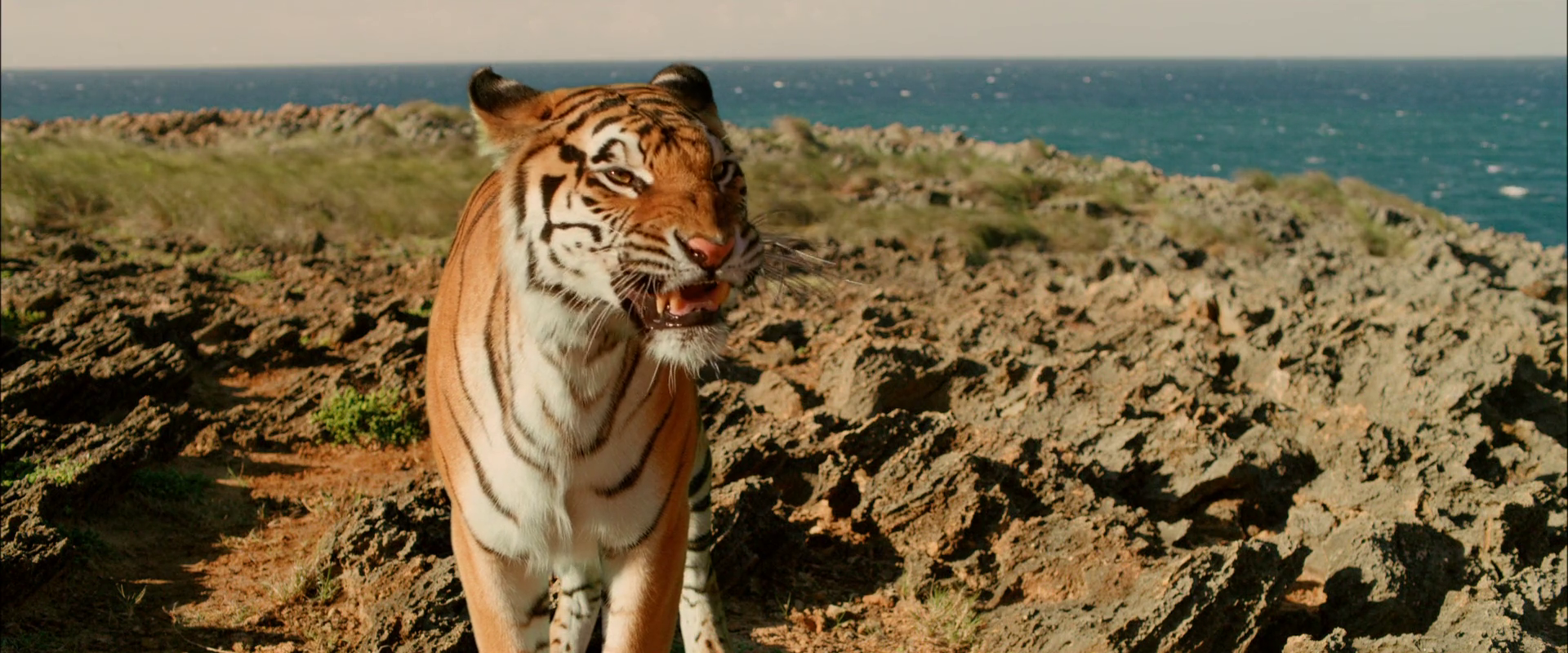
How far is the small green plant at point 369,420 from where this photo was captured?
281 inches

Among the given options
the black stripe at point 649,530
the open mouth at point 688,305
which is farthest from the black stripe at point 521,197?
the black stripe at point 649,530

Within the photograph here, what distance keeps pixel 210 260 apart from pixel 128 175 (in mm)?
4930

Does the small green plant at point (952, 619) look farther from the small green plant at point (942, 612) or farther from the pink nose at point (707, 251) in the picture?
the pink nose at point (707, 251)

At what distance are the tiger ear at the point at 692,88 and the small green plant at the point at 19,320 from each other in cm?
777

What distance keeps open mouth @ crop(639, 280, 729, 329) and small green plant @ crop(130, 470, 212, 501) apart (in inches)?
165

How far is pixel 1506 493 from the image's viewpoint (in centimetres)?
646

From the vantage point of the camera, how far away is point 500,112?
10.5 feet

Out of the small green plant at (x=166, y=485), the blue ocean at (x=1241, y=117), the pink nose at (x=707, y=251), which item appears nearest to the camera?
the pink nose at (x=707, y=251)

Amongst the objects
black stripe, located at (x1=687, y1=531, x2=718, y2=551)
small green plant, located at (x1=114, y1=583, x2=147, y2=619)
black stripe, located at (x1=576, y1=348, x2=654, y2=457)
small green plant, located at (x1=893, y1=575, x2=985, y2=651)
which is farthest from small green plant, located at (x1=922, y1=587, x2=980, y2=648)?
small green plant, located at (x1=114, y1=583, x2=147, y2=619)

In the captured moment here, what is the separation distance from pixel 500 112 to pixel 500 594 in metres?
1.36

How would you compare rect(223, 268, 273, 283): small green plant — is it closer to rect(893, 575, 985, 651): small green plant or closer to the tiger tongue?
rect(893, 575, 985, 651): small green plant

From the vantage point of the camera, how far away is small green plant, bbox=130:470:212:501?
6008 mm

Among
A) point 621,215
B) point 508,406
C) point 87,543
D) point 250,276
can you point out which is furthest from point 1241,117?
point 621,215

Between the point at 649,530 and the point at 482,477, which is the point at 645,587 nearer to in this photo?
the point at 649,530
